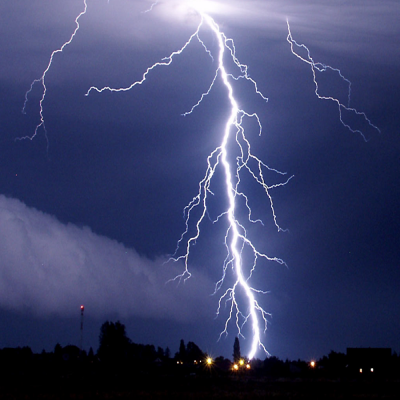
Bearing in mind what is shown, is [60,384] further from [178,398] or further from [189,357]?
[189,357]

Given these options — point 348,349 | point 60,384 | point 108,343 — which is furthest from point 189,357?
point 60,384

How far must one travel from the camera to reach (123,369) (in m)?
52.3

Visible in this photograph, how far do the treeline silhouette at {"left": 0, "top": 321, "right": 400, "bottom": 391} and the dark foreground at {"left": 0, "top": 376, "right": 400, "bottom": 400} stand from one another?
29cm

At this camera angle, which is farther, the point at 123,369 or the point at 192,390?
the point at 123,369

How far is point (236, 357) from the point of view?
80812 mm

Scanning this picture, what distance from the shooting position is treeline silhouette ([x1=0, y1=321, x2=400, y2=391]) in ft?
131

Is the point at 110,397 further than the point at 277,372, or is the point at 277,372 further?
the point at 277,372

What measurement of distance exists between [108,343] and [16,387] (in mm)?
40345

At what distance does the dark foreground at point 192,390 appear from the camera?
31.0 metres

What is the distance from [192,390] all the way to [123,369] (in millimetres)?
18159

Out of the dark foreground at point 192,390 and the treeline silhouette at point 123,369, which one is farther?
the treeline silhouette at point 123,369

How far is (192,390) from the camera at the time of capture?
35219 mm

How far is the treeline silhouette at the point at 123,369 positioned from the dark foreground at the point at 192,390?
294mm

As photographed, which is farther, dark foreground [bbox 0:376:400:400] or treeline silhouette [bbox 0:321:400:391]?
treeline silhouette [bbox 0:321:400:391]
